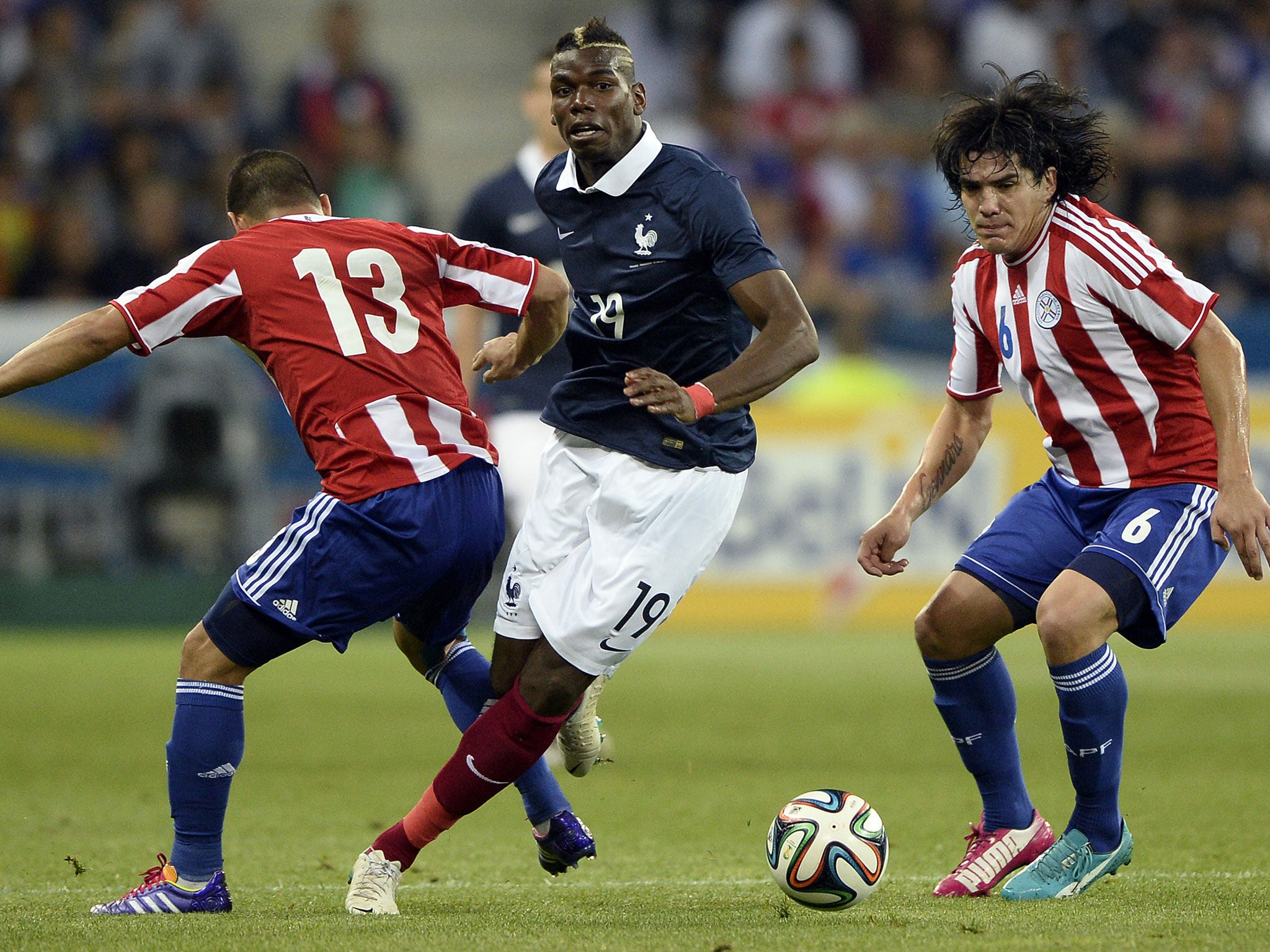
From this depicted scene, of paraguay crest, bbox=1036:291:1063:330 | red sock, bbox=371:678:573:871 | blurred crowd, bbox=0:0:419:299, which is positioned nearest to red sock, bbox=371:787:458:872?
red sock, bbox=371:678:573:871

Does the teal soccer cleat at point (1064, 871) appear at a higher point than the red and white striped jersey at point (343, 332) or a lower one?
lower

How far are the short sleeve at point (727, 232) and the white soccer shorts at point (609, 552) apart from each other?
587mm

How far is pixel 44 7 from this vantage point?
15094mm

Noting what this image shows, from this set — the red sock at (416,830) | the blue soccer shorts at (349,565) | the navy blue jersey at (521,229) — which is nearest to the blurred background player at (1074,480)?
the blue soccer shorts at (349,565)

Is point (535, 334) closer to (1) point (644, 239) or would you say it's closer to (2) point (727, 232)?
(1) point (644, 239)

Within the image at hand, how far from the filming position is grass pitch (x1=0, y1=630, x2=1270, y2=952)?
3961 mm

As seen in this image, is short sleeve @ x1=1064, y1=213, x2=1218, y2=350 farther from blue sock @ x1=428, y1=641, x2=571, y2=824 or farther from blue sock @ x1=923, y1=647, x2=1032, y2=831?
blue sock @ x1=428, y1=641, x2=571, y2=824

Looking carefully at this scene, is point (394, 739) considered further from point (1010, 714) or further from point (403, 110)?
point (403, 110)

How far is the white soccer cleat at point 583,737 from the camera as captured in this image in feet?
16.8

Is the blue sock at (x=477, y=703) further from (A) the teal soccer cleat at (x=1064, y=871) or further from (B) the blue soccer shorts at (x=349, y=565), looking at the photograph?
(A) the teal soccer cleat at (x=1064, y=871)

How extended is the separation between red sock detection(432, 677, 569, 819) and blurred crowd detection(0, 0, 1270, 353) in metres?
8.63

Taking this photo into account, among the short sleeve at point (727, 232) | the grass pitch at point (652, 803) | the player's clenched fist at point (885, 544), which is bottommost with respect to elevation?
the grass pitch at point (652, 803)

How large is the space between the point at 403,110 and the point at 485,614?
17.8 ft

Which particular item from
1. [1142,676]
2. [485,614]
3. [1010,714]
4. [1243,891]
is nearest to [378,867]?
[1010,714]
